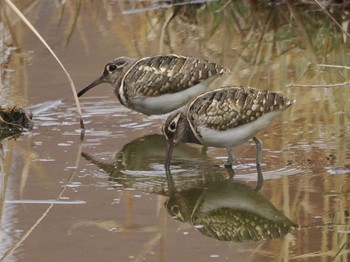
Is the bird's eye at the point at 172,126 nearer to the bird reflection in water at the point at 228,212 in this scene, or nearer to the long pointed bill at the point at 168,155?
the long pointed bill at the point at 168,155

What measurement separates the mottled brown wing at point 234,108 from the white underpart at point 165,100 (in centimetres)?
117

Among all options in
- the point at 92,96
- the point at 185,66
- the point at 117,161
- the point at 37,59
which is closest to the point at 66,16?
the point at 37,59

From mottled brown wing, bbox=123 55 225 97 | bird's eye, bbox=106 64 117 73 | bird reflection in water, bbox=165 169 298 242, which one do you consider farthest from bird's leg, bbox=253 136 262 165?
bird's eye, bbox=106 64 117 73

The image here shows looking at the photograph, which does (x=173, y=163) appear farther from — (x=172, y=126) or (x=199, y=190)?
(x=199, y=190)

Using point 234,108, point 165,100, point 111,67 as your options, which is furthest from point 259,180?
point 111,67

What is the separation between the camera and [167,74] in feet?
28.1

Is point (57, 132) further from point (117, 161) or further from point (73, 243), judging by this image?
point (73, 243)

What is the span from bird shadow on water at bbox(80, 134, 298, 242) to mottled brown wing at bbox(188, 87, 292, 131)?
29cm

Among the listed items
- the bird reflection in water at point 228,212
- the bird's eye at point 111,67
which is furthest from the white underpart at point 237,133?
the bird's eye at point 111,67

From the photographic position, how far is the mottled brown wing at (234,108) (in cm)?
720

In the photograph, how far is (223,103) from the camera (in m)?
7.29

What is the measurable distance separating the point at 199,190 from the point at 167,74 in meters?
1.90

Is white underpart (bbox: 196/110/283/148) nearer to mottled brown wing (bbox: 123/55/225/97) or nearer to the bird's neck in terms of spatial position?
the bird's neck

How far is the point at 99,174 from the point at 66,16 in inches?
233
